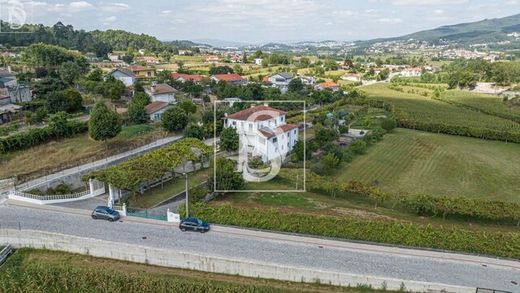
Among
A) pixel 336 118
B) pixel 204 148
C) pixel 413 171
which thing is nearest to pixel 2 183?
pixel 204 148

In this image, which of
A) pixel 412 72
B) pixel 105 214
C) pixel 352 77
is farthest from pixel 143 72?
pixel 412 72

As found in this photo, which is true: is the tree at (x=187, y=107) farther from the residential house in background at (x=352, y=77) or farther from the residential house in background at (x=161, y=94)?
the residential house in background at (x=352, y=77)

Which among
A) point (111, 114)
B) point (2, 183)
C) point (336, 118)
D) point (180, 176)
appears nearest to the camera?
point (2, 183)

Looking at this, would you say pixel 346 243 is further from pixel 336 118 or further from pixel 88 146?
pixel 336 118

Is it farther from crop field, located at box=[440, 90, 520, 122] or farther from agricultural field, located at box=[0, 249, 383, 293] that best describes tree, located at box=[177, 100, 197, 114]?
crop field, located at box=[440, 90, 520, 122]

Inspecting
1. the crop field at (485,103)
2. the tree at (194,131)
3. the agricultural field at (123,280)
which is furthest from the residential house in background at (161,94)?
the crop field at (485,103)

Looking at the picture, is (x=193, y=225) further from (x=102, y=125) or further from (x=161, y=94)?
(x=161, y=94)
